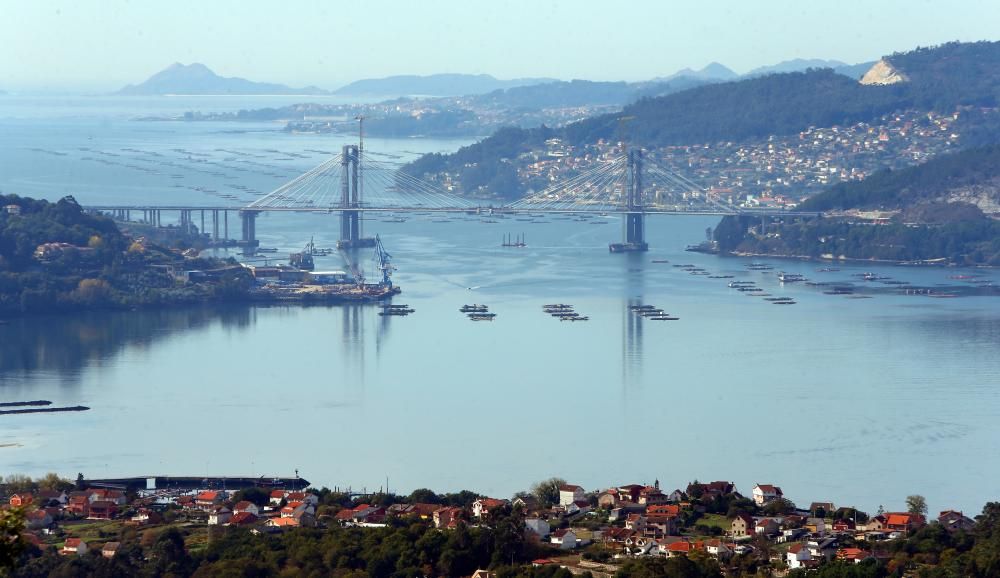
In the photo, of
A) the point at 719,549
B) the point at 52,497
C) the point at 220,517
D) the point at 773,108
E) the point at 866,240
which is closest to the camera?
the point at 719,549

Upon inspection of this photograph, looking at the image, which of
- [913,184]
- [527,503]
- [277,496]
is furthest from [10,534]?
[913,184]

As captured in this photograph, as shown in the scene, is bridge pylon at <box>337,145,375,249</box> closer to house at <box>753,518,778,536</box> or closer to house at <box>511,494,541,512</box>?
house at <box>511,494,541,512</box>

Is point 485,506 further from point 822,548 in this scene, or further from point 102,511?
point 102,511

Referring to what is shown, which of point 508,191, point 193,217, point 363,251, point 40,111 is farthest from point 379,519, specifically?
point 40,111

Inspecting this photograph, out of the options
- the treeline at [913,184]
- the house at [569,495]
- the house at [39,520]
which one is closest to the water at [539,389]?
the house at [569,495]

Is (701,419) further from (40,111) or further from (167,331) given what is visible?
(40,111)
